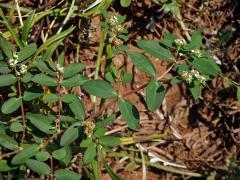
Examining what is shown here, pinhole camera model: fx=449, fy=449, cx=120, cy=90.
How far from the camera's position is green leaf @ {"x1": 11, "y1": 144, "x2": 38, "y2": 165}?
1559 mm

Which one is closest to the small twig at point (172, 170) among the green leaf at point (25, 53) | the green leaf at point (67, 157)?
the green leaf at point (67, 157)

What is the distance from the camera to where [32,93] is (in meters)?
1.62

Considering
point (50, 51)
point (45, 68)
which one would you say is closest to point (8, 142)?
point (45, 68)

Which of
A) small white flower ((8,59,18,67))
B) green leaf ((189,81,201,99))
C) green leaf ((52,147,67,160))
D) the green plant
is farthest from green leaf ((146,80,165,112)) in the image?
small white flower ((8,59,18,67))

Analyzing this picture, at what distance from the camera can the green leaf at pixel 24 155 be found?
5.11 feet

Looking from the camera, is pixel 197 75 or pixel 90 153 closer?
pixel 197 75

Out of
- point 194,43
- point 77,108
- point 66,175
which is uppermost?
point 194,43

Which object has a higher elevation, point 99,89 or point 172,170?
point 99,89

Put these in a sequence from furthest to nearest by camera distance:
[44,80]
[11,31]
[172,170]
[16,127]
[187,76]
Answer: [172,170] < [11,31] < [16,127] < [44,80] < [187,76]

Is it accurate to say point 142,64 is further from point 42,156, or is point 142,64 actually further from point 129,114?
point 42,156

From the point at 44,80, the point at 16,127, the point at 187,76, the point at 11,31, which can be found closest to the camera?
the point at 187,76

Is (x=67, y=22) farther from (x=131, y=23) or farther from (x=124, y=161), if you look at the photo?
(x=124, y=161)

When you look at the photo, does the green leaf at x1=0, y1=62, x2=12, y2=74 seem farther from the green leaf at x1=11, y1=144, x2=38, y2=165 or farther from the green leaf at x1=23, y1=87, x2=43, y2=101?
the green leaf at x1=11, y1=144, x2=38, y2=165

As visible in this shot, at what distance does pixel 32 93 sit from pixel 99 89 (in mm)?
263
